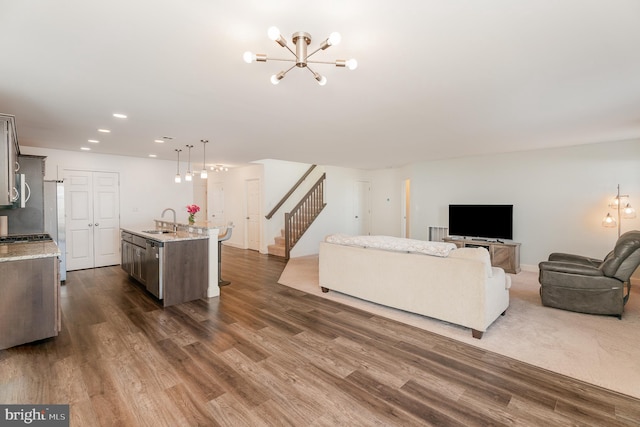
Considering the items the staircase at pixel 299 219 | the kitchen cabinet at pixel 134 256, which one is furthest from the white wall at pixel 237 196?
the kitchen cabinet at pixel 134 256

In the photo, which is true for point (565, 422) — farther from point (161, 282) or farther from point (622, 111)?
point (161, 282)

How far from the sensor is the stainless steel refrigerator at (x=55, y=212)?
4995 millimetres

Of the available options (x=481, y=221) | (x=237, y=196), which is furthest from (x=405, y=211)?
(x=237, y=196)

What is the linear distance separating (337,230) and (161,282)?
568 cm

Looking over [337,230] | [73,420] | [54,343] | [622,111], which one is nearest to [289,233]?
[337,230]

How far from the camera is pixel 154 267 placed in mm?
4152

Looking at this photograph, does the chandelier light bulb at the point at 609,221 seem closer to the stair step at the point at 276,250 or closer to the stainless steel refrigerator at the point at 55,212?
the stair step at the point at 276,250

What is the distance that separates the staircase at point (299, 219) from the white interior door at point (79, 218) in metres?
4.01

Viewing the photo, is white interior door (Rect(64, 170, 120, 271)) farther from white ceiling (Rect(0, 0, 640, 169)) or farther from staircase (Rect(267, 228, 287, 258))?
staircase (Rect(267, 228, 287, 258))

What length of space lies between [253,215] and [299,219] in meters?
1.56

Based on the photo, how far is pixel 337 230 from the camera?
8930 mm

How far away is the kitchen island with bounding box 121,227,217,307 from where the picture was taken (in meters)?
3.98

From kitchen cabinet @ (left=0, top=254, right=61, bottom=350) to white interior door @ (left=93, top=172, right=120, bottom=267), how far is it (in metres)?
3.83

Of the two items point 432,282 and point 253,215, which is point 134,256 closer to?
point 253,215
